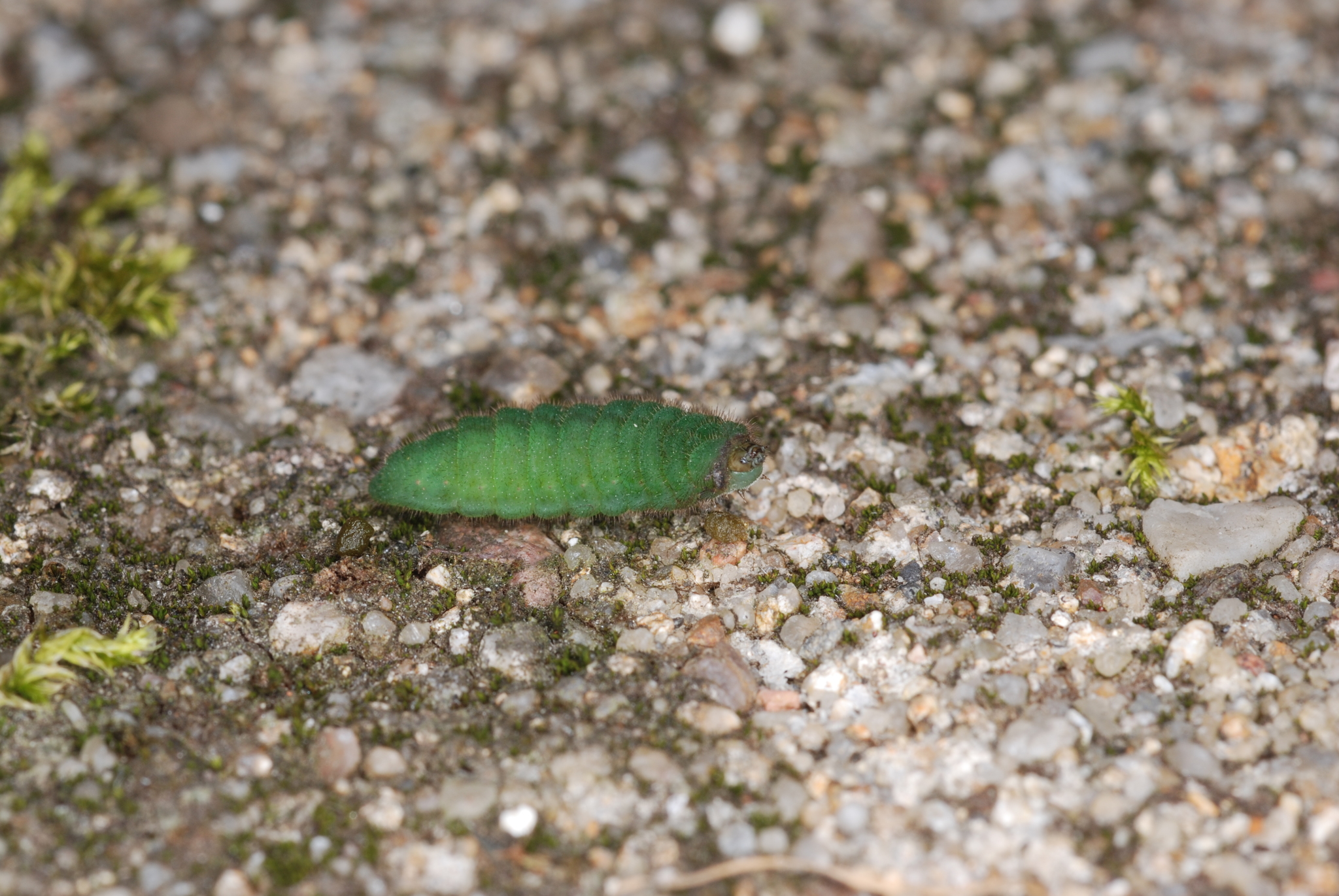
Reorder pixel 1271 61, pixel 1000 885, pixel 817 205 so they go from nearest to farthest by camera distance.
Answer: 1. pixel 1000 885
2. pixel 817 205
3. pixel 1271 61

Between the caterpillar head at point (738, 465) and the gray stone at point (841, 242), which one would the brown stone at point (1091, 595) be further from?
the gray stone at point (841, 242)

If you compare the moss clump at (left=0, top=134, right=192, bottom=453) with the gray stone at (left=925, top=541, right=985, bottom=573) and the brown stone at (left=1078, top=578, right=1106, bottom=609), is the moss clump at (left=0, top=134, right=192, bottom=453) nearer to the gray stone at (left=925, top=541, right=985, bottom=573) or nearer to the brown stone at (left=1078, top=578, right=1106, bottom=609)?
the gray stone at (left=925, top=541, right=985, bottom=573)

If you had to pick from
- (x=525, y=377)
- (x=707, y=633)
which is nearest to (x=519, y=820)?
(x=707, y=633)

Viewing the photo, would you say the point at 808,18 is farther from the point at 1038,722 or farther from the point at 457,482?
the point at 1038,722

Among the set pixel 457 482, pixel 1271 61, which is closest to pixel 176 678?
pixel 457 482

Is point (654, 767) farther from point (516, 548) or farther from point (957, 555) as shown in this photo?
point (957, 555)

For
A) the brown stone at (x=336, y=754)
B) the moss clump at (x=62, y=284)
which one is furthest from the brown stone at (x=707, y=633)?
the moss clump at (x=62, y=284)
